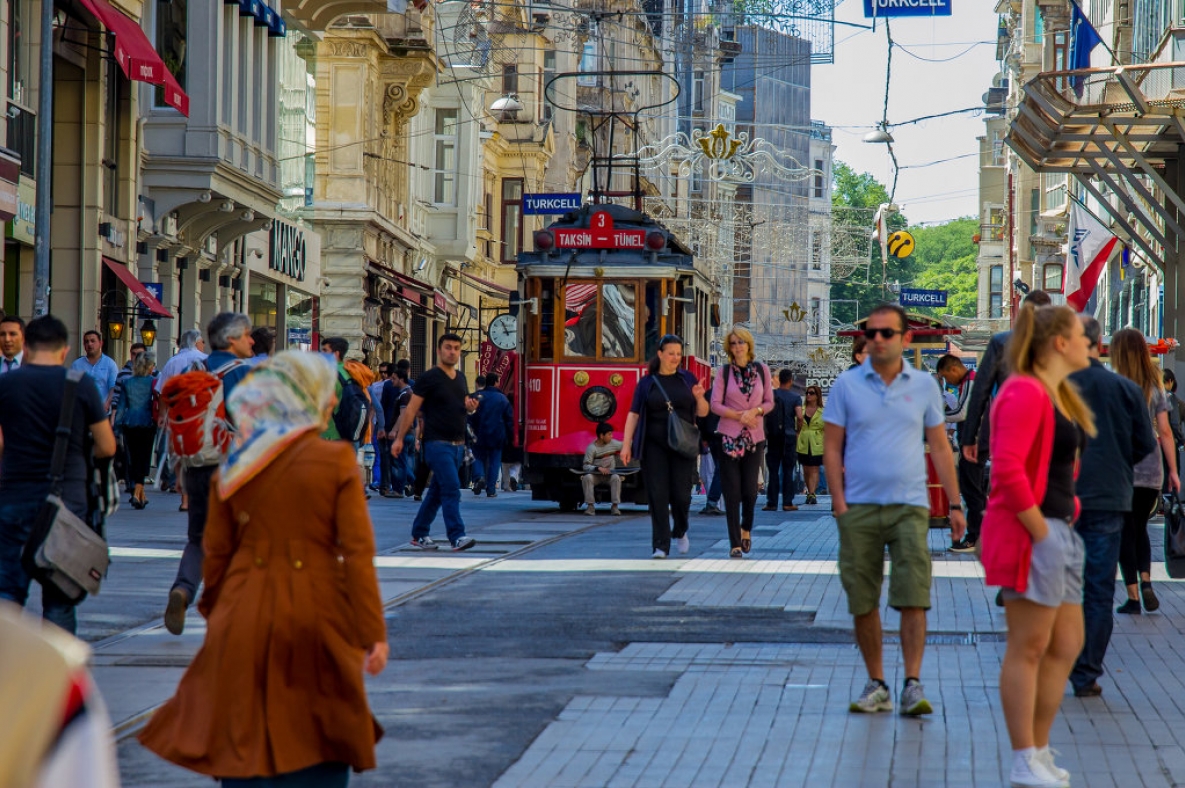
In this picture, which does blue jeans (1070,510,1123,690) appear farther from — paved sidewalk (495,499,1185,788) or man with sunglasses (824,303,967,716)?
man with sunglasses (824,303,967,716)

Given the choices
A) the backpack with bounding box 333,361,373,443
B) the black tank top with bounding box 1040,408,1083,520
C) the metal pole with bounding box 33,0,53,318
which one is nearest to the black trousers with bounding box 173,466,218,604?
the black tank top with bounding box 1040,408,1083,520

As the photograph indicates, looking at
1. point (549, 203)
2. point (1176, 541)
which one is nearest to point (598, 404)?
point (549, 203)

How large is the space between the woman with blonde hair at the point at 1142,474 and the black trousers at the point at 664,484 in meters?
4.33

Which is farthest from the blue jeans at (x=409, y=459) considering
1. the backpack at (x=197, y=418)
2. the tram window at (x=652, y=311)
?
the backpack at (x=197, y=418)

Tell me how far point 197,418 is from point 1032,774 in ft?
16.9

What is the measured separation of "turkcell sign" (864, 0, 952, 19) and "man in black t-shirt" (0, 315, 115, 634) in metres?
21.3

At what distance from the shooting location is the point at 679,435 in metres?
15.2

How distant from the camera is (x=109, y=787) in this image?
1.88 m

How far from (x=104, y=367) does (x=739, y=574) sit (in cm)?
951

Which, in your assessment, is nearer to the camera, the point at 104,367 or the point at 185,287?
the point at 104,367

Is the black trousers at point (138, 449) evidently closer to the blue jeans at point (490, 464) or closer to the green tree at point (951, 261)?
the blue jeans at point (490, 464)

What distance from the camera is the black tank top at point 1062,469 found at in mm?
6809

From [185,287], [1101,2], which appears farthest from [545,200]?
[1101,2]

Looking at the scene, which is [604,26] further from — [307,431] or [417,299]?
[307,431]
